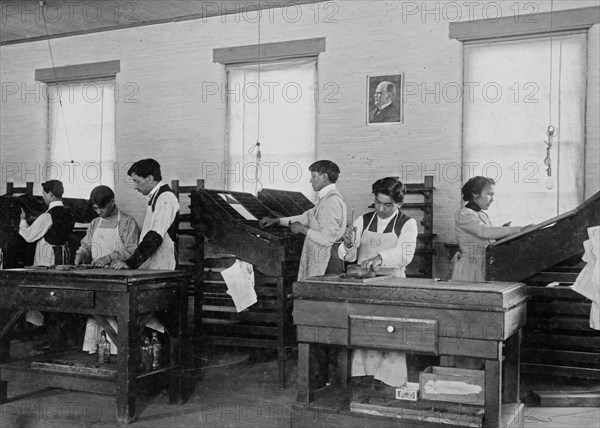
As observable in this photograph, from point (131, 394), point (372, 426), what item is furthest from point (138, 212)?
point (372, 426)

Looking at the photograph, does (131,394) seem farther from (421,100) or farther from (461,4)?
(461,4)

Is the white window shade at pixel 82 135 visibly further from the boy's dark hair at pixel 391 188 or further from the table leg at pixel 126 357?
the boy's dark hair at pixel 391 188

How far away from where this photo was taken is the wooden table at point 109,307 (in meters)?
4.64

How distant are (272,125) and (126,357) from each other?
4218mm

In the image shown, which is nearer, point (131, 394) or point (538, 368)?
point (131, 394)

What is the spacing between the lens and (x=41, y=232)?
A: 692 centimetres

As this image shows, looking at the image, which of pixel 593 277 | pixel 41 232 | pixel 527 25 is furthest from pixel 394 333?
pixel 41 232

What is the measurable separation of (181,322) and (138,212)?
401cm

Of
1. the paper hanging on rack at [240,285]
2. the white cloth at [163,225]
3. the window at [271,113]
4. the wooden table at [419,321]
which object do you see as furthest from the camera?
the window at [271,113]

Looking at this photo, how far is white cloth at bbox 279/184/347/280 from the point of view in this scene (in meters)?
5.73

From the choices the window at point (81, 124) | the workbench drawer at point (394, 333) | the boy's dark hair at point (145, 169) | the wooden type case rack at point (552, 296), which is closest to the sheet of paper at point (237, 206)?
the boy's dark hair at point (145, 169)

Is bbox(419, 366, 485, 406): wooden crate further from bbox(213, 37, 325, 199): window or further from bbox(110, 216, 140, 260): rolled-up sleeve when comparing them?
bbox(213, 37, 325, 199): window

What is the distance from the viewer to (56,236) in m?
6.88

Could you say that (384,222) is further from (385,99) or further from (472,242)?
(385,99)
